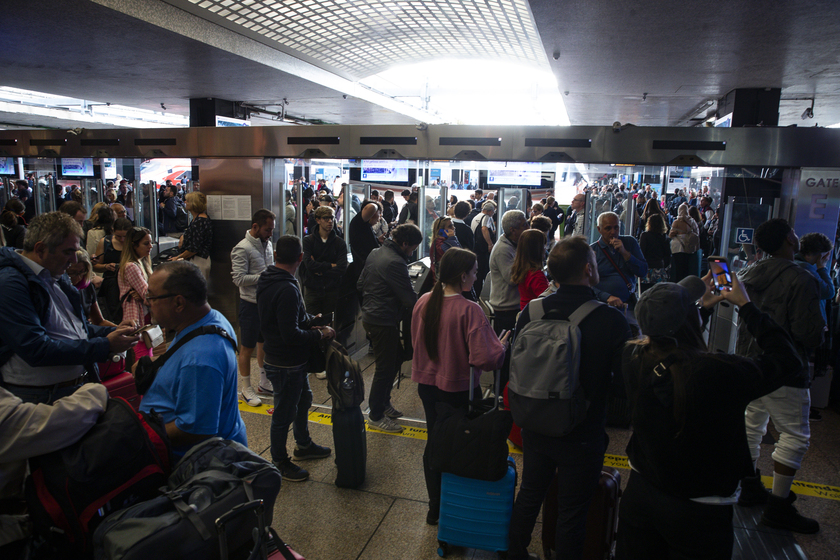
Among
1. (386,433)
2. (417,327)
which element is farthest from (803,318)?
(386,433)

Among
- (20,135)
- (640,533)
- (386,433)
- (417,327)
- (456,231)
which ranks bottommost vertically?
(386,433)

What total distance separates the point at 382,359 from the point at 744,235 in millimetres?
4078

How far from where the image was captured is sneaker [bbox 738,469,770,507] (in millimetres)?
3736

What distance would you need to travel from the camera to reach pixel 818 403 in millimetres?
5707

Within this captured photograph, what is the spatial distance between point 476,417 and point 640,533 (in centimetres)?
105

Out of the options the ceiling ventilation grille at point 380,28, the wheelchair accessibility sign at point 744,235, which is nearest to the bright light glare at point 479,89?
the ceiling ventilation grille at point 380,28

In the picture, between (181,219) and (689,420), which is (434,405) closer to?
(689,420)

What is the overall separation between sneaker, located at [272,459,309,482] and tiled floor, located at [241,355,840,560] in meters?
0.05

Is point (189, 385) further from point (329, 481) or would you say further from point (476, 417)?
point (329, 481)

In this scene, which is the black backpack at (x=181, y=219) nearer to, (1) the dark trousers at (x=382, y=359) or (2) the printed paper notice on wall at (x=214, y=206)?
(2) the printed paper notice on wall at (x=214, y=206)

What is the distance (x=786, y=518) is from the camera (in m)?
3.43

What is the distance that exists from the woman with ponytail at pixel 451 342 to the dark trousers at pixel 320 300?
3.34 m

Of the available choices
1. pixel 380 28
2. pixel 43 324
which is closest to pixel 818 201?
pixel 43 324

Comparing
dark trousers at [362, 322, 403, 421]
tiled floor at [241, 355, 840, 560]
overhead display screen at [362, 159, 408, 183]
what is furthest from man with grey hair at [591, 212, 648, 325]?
overhead display screen at [362, 159, 408, 183]
